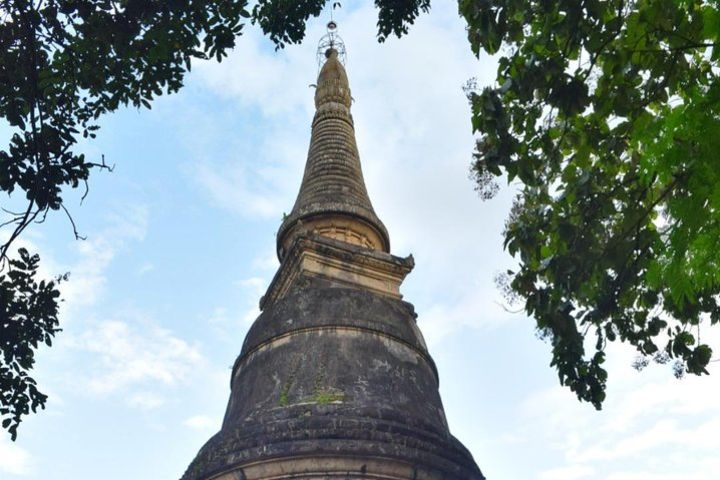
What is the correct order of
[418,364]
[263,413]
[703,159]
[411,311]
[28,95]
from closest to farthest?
[703,159] < [28,95] < [263,413] < [418,364] < [411,311]

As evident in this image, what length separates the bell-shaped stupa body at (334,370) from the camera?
8.25m

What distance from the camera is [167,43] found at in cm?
609

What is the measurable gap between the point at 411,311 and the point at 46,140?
21.0 feet

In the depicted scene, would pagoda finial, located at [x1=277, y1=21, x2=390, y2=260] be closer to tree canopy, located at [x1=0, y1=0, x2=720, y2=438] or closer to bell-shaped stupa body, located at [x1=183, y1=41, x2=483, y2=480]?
bell-shaped stupa body, located at [x1=183, y1=41, x2=483, y2=480]

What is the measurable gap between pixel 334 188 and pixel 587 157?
6.66 meters

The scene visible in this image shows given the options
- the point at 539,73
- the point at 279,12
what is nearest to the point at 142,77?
the point at 279,12

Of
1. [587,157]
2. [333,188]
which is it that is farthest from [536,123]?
[333,188]

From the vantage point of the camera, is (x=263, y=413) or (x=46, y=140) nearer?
(x=46, y=140)

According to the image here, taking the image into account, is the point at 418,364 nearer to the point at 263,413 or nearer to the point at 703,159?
the point at 263,413

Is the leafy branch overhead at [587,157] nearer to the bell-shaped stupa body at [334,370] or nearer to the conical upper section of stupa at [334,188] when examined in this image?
the bell-shaped stupa body at [334,370]

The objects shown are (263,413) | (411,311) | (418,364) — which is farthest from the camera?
(411,311)

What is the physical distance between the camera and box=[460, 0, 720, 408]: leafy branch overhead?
5543mm

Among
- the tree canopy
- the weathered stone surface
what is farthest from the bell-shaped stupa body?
the tree canopy

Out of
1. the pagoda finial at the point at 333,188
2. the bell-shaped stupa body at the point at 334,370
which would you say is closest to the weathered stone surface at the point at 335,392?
the bell-shaped stupa body at the point at 334,370
